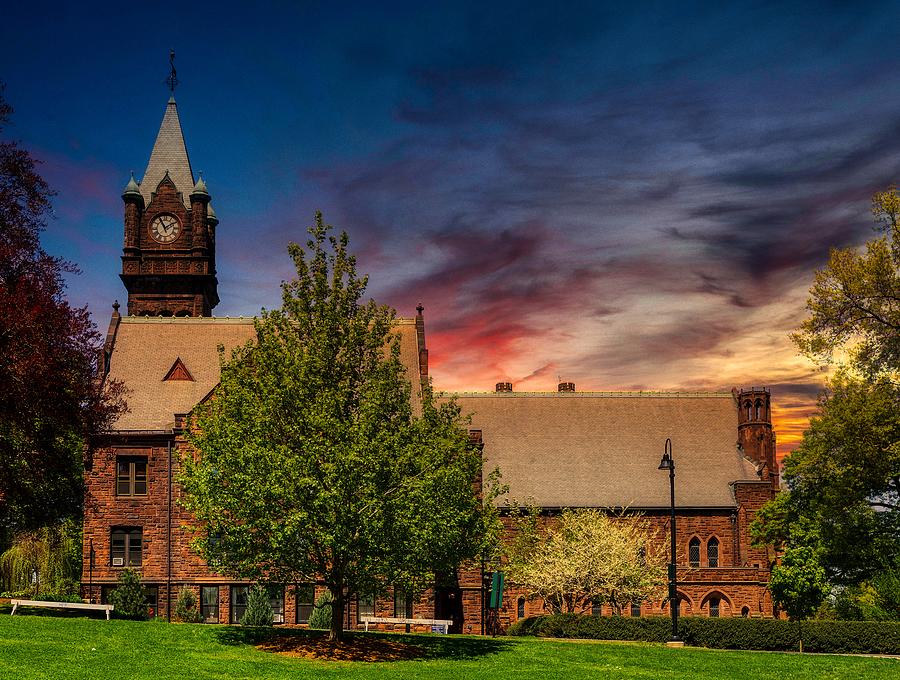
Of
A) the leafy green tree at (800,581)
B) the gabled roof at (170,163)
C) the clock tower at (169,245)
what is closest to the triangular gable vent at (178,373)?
the clock tower at (169,245)

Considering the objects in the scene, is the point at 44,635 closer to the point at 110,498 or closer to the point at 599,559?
the point at 110,498

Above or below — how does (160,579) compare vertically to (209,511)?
below

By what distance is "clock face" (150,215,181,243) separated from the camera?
72.0 m

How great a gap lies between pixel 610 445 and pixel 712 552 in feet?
28.4

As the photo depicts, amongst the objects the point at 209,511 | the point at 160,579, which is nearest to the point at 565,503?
the point at 160,579

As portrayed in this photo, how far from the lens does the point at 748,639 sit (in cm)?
3450

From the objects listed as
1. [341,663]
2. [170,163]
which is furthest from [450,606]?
[170,163]

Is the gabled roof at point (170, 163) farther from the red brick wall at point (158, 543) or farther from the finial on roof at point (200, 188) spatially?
the red brick wall at point (158, 543)

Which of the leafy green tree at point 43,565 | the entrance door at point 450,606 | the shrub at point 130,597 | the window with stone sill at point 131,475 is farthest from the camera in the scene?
the leafy green tree at point 43,565

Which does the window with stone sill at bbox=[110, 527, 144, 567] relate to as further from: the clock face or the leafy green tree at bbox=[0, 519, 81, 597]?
the clock face

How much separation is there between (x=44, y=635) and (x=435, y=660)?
1069cm

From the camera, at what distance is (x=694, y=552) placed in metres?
53.8

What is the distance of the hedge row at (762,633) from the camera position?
112 ft

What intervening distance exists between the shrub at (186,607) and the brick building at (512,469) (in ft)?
2.97
